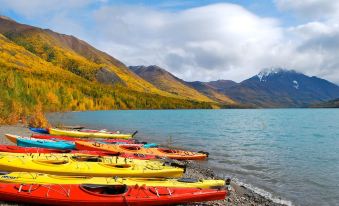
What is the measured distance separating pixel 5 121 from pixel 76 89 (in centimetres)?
9785

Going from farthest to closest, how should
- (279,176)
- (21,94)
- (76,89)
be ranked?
(76,89), (21,94), (279,176)

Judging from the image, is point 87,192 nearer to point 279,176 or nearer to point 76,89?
point 279,176

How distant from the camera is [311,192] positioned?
20578 millimetres

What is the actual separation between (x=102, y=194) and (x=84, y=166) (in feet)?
16.2

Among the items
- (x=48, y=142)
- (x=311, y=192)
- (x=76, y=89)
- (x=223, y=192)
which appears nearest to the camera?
(x=223, y=192)

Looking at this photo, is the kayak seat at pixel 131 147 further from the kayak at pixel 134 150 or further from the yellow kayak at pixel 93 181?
the yellow kayak at pixel 93 181

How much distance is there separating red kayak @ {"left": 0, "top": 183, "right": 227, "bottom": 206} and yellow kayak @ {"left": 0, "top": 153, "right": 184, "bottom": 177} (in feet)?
12.4

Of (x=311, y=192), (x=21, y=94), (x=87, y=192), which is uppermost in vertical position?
(x=21, y=94)

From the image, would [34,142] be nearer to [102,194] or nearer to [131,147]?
[131,147]

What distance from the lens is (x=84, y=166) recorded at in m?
17.7

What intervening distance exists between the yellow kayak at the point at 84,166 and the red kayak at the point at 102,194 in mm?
3772

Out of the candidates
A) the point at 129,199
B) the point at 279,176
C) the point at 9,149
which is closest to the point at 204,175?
the point at 279,176

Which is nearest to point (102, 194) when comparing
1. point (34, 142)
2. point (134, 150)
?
point (134, 150)

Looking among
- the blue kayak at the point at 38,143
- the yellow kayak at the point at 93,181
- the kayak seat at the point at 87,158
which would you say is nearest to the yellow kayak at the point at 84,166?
the kayak seat at the point at 87,158
